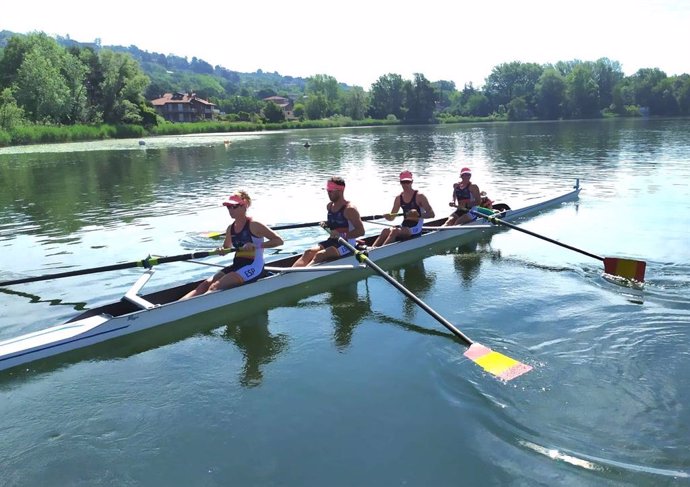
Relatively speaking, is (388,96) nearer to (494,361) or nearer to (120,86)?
(120,86)

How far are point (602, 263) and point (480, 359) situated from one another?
230 inches

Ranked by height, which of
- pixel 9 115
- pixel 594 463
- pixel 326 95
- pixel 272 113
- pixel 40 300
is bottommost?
pixel 594 463

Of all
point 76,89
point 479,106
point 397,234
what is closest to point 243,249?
point 397,234

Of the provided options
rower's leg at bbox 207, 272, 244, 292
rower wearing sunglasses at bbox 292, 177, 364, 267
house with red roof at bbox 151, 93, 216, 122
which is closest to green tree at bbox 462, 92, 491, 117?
house with red roof at bbox 151, 93, 216, 122

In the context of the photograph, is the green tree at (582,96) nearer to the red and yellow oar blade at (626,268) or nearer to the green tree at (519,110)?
the green tree at (519,110)

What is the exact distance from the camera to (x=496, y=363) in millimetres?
6594

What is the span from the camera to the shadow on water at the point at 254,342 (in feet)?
22.6

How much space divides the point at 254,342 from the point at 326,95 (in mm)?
152154

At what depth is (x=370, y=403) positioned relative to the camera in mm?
5996

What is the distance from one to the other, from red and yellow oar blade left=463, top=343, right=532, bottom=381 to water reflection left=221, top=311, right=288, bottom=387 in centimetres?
277

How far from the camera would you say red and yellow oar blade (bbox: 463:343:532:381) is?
6.39 m

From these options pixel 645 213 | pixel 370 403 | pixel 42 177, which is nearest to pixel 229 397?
pixel 370 403

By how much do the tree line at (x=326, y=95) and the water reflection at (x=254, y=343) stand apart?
56.0m

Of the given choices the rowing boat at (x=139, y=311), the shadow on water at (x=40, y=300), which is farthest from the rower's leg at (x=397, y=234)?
the shadow on water at (x=40, y=300)
